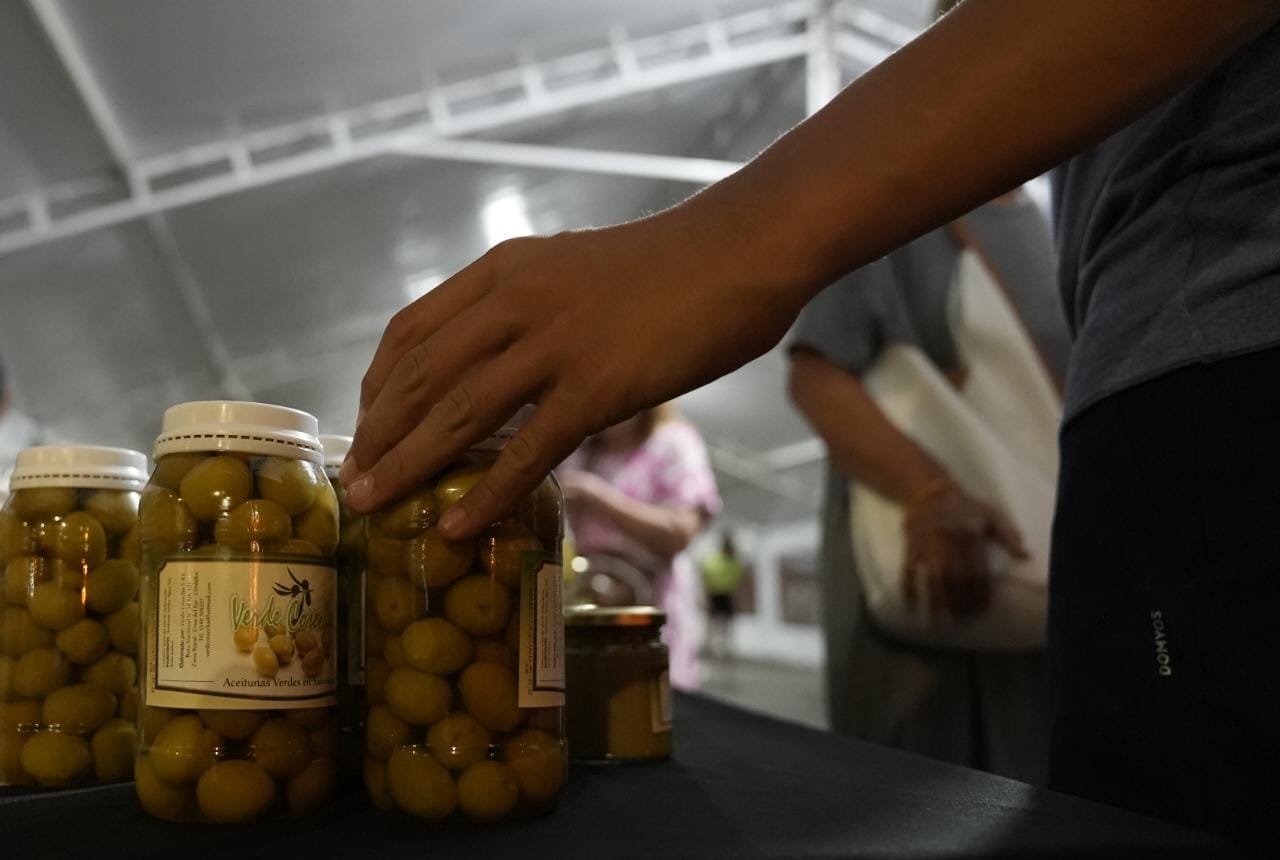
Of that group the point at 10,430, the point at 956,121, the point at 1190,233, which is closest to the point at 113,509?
the point at 956,121

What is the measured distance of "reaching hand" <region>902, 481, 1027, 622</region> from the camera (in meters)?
1.04

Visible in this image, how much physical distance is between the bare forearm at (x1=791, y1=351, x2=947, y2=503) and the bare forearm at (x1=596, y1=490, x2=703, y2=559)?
512 millimetres

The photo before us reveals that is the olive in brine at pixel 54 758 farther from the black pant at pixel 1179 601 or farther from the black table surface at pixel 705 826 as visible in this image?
the black pant at pixel 1179 601

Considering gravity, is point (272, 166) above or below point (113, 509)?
above

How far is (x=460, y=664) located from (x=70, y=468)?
0.30m

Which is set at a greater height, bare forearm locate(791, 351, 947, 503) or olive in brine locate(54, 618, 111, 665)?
bare forearm locate(791, 351, 947, 503)

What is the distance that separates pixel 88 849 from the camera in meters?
0.43

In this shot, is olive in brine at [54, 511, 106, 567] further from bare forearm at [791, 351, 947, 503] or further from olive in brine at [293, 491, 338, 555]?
bare forearm at [791, 351, 947, 503]

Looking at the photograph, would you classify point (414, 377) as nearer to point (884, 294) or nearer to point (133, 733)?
point (133, 733)

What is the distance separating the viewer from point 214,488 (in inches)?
20.4

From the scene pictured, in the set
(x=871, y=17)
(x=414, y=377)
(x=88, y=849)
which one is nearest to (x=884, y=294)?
(x=414, y=377)

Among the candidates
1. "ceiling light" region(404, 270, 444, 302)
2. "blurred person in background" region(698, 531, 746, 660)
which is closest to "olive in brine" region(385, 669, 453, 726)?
"ceiling light" region(404, 270, 444, 302)

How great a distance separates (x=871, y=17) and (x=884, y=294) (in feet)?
10.4

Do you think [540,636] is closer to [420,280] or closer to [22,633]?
[22,633]
